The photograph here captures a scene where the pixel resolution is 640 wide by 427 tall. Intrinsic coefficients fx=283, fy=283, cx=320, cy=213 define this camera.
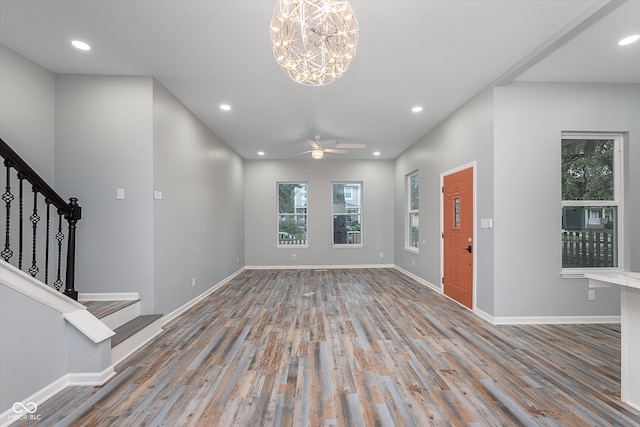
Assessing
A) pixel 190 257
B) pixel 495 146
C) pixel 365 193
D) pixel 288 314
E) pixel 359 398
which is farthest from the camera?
pixel 365 193

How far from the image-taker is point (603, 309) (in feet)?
11.7

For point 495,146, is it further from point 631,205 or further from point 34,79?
point 34,79

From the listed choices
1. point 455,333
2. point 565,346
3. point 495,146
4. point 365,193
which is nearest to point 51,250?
point 455,333

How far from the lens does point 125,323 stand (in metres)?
3.01

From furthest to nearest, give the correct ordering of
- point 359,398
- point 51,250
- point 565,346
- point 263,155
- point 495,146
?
→ point 263,155, point 495,146, point 51,250, point 565,346, point 359,398

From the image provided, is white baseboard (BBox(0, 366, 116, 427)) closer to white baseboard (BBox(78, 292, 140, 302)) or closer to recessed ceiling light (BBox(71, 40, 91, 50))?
white baseboard (BBox(78, 292, 140, 302))

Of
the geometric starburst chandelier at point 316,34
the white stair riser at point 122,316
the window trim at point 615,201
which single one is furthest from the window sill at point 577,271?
the white stair riser at point 122,316

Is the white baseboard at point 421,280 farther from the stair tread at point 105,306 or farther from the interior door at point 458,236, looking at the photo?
the stair tread at point 105,306

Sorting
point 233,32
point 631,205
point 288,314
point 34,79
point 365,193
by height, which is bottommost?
point 288,314

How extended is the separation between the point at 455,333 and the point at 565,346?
1024 mm

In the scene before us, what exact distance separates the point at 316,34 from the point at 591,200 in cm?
411

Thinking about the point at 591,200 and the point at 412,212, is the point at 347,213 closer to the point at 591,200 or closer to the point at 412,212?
the point at 412,212

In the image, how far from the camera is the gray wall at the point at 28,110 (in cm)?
279

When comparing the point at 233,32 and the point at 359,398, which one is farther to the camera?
the point at 233,32
